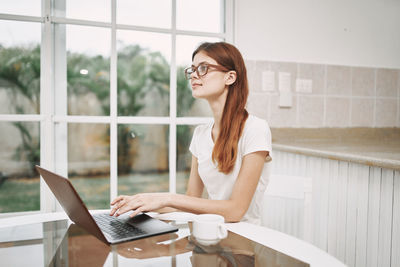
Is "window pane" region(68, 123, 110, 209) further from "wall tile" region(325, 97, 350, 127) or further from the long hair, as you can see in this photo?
"wall tile" region(325, 97, 350, 127)

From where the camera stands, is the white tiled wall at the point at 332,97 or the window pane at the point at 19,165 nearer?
the window pane at the point at 19,165

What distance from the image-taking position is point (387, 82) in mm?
2596

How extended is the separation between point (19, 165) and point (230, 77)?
1.53 meters

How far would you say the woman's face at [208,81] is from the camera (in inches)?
49.3

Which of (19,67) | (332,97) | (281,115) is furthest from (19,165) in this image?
(332,97)

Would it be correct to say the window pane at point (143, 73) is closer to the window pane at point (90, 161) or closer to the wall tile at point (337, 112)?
the window pane at point (90, 161)

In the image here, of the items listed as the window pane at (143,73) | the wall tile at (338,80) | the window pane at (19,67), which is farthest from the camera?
the wall tile at (338,80)

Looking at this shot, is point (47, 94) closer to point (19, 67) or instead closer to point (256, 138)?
point (19, 67)

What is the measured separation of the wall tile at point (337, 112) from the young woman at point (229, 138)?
1374 millimetres

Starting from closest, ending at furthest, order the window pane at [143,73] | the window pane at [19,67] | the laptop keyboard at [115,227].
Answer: the laptop keyboard at [115,227]
the window pane at [19,67]
the window pane at [143,73]

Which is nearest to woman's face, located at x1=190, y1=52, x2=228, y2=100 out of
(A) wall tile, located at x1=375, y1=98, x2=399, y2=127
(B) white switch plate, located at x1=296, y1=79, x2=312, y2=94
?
(B) white switch plate, located at x1=296, y1=79, x2=312, y2=94

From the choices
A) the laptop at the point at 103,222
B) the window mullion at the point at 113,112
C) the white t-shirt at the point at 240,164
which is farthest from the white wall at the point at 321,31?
the laptop at the point at 103,222

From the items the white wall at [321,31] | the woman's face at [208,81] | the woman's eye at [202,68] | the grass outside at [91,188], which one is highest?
the white wall at [321,31]

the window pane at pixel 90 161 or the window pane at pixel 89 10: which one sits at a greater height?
the window pane at pixel 89 10
